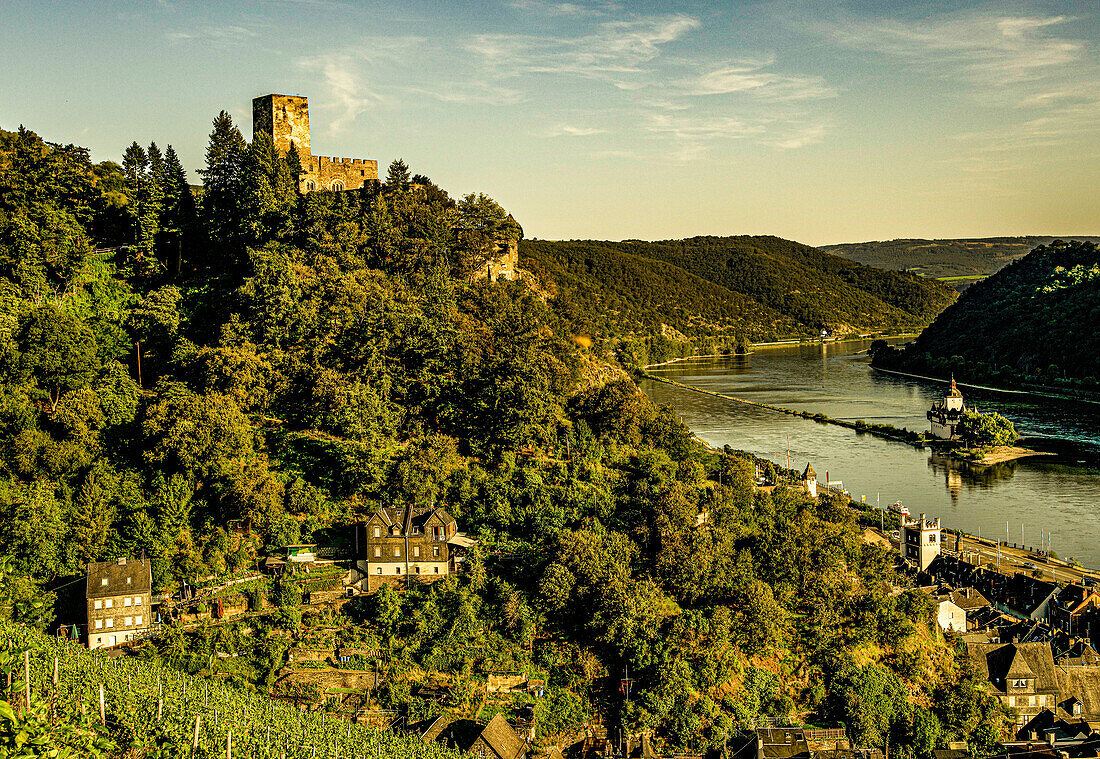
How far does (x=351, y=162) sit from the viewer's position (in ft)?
140

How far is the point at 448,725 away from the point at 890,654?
13.1 m

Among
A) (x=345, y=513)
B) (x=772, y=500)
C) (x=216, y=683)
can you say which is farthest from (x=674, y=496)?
(x=216, y=683)

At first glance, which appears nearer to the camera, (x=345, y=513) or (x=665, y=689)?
(x=665, y=689)

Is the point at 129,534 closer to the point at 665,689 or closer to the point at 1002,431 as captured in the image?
the point at 665,689

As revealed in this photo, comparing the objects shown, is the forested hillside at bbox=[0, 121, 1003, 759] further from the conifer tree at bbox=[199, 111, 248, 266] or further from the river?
the river

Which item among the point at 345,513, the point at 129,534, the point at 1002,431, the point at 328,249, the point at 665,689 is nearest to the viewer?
the point at 665,689

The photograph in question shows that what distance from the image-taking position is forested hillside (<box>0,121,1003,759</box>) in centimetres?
2442

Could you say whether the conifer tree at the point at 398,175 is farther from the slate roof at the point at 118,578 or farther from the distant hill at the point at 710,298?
the distant hill at the point at 710,298

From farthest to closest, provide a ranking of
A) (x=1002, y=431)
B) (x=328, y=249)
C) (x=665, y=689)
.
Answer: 1. (x=1002, y=431)
2. (x=328, y=249)
3. (x=665, y=689)

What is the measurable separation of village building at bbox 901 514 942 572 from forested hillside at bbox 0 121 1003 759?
465 cm

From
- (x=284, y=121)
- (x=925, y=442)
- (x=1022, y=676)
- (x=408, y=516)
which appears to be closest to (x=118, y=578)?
(x=408, y=516)

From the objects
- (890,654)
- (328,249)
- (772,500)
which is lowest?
Result: (890,654)

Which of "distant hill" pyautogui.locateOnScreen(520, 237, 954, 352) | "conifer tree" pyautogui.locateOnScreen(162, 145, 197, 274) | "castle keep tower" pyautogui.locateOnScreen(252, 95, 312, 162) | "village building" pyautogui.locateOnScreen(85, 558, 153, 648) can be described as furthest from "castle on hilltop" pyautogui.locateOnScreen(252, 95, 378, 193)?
"distant hill" pyautogui.locateOnScreen(520, 237, 954, 352)

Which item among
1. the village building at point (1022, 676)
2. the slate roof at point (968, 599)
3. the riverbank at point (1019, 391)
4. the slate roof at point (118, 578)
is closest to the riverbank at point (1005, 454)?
the riverbank at point (1019, 391)
